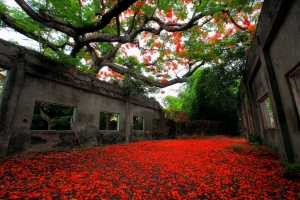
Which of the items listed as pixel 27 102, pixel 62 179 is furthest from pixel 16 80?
pixel 62 179

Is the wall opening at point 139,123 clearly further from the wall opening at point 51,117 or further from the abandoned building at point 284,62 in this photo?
the abandoned building at point 284,62

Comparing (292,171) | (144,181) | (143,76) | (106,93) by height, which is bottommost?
(144,181)

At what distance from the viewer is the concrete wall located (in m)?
4.19

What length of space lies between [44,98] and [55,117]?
217 inches

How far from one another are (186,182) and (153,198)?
0.80 metres

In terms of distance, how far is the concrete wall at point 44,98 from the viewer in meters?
4.19

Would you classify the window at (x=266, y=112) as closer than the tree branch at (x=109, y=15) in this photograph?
No

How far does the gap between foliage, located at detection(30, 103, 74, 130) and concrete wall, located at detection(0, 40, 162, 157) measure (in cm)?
360

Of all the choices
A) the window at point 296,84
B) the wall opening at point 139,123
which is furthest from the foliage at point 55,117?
the window at point 296,84

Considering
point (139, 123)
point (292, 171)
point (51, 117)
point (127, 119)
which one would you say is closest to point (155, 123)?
point (139, 123)

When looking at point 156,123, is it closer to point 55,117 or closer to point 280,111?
point 55,117

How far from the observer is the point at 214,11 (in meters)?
6.04

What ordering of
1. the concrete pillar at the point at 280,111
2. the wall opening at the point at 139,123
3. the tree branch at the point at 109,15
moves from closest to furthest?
the concrete pillar at the point at 280,111, the tree branch at the point at 109,15, the wall opening at the point at 139,123

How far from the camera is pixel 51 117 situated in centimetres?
996
